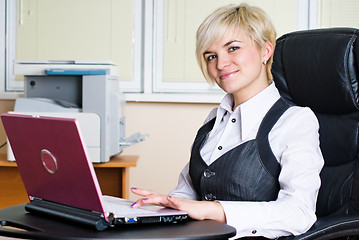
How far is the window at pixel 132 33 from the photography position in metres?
3.31

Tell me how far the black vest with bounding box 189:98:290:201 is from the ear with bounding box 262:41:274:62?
18cm

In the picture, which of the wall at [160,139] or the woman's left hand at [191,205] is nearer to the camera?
the woman's left hand at [191,205]

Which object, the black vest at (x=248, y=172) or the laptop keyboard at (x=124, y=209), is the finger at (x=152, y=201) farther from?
the black vest at (x=248, y=172)

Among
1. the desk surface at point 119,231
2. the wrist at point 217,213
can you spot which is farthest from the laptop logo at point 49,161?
the wrist at point 217,213

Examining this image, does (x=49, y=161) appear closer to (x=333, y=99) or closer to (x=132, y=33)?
(x=333, y=99)

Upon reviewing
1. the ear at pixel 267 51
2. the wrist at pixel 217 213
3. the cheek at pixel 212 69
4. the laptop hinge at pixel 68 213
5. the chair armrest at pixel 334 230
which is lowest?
the chair armrest at pixel 334 230

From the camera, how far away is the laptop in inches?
39.9

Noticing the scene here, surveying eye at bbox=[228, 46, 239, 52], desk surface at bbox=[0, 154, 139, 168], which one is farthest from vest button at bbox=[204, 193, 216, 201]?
desk surface at bbox=[0, 154, 139, 168]

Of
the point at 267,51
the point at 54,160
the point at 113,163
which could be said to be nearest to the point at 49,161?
the point at 54,160

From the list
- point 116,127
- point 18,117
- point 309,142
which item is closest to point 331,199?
point 309,142

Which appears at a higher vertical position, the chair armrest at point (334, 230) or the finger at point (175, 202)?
the finger at point (175, 202)

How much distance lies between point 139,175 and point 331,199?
2021mm

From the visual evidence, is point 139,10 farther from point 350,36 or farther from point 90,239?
point 90,239

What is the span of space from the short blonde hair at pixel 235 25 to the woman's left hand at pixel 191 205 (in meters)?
0.51
